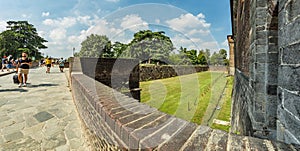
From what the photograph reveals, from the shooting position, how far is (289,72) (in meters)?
1.42

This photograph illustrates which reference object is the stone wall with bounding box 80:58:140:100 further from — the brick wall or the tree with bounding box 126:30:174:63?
the tree with bounding box 126:30:174:63

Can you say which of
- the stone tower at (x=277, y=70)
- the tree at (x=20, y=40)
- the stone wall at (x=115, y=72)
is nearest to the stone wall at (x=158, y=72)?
the stone wall at (x=115, y=72)

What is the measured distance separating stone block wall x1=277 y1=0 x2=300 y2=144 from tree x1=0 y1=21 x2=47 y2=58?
153 ft

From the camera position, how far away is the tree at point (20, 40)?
36.8 m

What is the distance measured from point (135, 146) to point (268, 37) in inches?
78.5

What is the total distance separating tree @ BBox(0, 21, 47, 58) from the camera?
3684 cm

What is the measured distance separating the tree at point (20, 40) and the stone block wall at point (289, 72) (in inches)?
1837

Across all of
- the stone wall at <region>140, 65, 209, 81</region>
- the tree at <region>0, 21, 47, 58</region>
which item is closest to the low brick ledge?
the stone wall at <region>140, 65, 209, 81</region>

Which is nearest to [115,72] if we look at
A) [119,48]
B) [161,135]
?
[161,135]

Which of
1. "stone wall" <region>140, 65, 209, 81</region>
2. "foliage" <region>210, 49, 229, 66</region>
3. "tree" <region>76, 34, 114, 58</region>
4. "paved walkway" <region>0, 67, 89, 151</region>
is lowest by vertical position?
"paved walkway" <region>0, 67, 89, 151</region>

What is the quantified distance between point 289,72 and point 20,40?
53.6 meters

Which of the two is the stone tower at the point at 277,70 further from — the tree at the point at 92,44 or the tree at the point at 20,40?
the tree at the point at 92,44

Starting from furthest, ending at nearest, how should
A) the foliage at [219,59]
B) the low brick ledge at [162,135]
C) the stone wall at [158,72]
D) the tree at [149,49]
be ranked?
the foliage at [219,59] → the tree at [149,49] → the stone wall at [158,72] → the low brick ledge at [162,135]

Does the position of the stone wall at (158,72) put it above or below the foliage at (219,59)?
below
